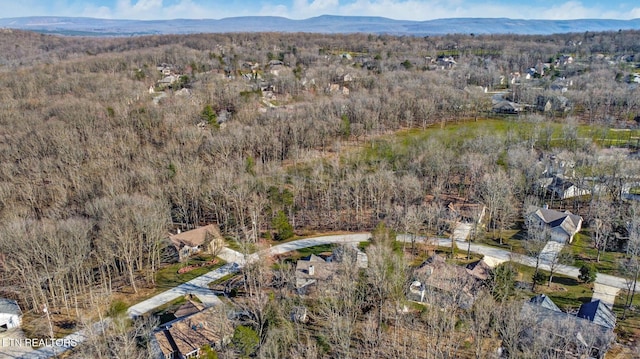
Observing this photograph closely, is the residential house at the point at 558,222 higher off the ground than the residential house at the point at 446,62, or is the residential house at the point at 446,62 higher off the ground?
the residential house at the point at 446,62

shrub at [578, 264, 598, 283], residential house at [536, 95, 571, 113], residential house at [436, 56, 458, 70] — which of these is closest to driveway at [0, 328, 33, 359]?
shrub at [578, 264, 598, 283]

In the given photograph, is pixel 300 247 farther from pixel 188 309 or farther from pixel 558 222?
pixel 558 222

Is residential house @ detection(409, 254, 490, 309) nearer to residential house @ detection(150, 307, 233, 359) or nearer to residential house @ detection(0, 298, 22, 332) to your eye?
residential house @ detection(150, 307, 233, 359)

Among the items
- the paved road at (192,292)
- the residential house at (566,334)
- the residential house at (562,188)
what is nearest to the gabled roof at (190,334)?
the paved road at (192,292)

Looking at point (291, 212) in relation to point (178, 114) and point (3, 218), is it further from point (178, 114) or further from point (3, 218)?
point (178, 114)

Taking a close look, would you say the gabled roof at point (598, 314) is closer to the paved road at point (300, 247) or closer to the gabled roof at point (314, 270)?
the paved road at point (300, 247)

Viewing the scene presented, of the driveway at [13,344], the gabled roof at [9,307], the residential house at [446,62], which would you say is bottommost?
the driveway at [13,344]

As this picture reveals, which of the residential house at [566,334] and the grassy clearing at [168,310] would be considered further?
the grassy clearing at [168,310]
